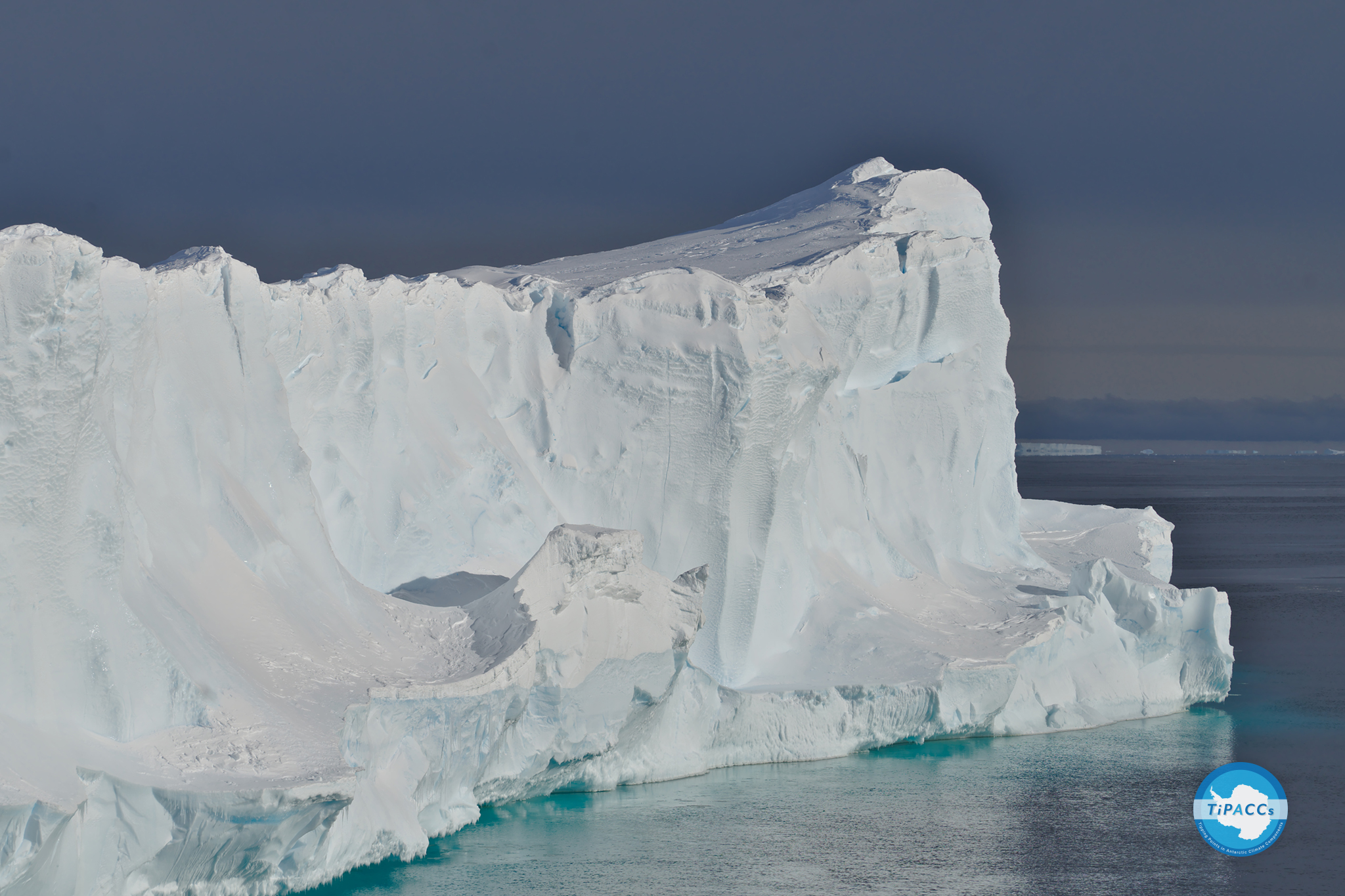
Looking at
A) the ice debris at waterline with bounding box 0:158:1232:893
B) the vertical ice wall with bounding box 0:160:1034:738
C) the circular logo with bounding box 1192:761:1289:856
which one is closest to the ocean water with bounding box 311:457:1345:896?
the circular logo with bounding box 1192:761:1289:856

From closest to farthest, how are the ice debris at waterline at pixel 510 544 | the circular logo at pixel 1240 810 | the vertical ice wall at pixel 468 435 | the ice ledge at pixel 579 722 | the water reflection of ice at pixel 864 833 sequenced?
the ice ledge at pixel 579 722
the ice debris at waterline at pixel 510 544
the vertical ice wall at pixel 468 435
the water reflection of ice at pixel 864 833
the circular logo at pixel 1240 810

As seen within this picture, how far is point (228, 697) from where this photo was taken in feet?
38.8

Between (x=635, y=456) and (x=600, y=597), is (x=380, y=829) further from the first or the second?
(x=635, y=456)

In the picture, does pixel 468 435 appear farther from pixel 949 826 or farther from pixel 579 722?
pixel 949 826

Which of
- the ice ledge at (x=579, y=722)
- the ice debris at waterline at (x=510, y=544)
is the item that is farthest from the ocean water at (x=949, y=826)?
the ice debris at waterline at (x=510, y=544)

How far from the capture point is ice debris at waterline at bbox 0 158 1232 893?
1096 centimetres

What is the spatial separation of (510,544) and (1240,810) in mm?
8046

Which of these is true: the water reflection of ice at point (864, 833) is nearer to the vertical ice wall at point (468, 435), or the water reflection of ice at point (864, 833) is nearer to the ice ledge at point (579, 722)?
the ice ledge at point (579, 722)

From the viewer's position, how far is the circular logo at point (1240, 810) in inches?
582

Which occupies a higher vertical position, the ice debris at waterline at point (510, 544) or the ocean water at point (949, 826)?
the ice debris at waterline at point (510, 544)

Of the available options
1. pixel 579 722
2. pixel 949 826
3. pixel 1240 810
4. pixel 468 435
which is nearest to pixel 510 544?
pixel 468 435

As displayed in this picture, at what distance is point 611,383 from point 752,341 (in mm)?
1716

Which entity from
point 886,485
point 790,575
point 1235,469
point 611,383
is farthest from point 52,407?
point 1235,469

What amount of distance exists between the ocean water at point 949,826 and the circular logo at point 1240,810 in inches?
6.1
